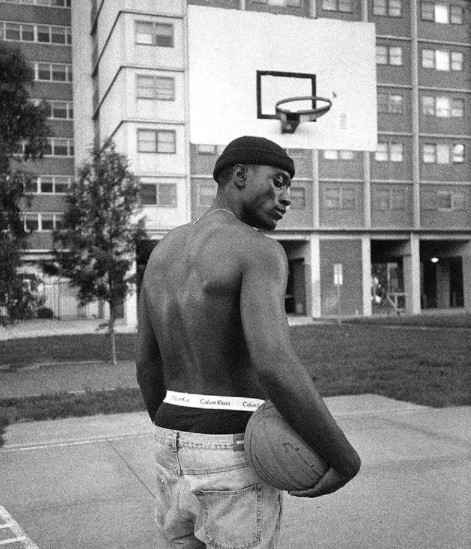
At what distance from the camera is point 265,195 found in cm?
222

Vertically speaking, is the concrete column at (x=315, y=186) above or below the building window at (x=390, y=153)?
below

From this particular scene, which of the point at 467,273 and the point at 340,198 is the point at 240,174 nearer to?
the point at 340,198

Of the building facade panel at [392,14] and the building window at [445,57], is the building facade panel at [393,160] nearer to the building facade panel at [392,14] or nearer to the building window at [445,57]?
the building window at [445,57]

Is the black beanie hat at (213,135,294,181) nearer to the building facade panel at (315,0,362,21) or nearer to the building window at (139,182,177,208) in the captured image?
the building facade panel at (315,0,362,21)

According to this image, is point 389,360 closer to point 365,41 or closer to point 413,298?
point 365,41

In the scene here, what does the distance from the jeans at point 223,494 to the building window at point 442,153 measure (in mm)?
37587

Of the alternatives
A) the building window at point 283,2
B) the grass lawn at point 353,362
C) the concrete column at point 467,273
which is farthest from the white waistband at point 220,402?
the concrete column at point 467,273

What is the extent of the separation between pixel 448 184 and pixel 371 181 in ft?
14.8

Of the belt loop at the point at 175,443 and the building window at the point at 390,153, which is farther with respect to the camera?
the building window at the point at 390,153

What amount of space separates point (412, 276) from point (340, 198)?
6251mm

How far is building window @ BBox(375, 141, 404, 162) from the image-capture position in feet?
122

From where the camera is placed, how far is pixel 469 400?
9.01 meters

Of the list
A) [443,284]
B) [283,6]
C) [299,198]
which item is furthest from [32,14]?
[283,6]

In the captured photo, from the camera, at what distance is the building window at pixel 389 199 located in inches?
1506
